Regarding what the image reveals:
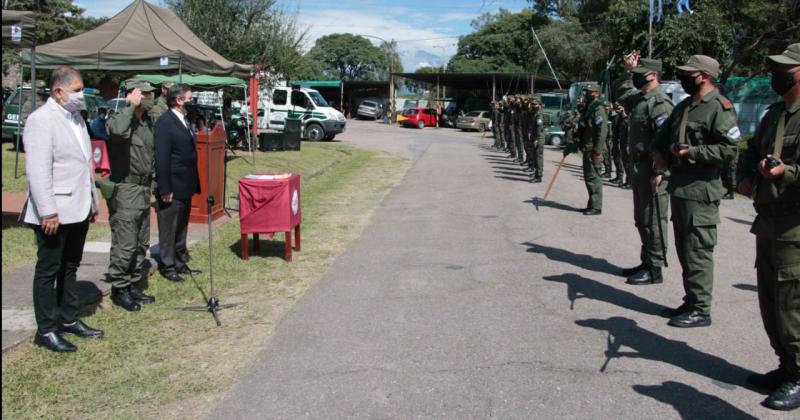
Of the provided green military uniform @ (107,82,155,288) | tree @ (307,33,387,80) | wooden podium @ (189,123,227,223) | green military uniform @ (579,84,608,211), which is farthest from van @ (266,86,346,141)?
tree @ (307,33,387,80)

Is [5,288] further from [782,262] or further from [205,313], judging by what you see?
[782,262]

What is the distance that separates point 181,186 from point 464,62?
75.5 m

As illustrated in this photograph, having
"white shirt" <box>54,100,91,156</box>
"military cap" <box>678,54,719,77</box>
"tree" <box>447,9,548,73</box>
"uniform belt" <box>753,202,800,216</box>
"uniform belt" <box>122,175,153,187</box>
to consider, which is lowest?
"uniform belt" <box>122,175,153,187</box>

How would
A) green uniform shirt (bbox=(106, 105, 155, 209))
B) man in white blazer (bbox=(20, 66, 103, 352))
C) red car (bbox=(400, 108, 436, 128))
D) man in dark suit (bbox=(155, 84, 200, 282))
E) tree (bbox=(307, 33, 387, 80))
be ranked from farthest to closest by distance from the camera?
tree (bbox=(307, 33, 387, 80))
red car (bbox=(400, 108, 436, 128))
man in dark suit (bbox=(155, 84, 200, 282))
green uniform shirt (bbox=(106, 105, 155, 209))
man in white blazer (bbox=(20, 66, 103, 352))

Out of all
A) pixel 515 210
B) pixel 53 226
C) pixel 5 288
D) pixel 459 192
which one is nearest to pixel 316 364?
pixel 53 226

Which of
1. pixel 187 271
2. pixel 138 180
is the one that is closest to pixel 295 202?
pixel 187 271

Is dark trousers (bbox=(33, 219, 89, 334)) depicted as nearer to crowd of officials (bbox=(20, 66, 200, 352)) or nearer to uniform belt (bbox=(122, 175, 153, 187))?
crowd of officials (bbox=(20, 66, 200, 352))

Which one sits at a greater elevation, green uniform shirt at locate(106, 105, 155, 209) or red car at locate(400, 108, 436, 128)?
red car at locate(400, 108, 436, 128)

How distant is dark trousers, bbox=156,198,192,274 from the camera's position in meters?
6.83

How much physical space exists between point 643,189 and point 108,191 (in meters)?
5.20

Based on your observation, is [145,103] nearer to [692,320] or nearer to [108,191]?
[108,191]

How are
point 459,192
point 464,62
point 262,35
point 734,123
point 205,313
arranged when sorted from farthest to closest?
1. point 464,62
2. point 262,35
3. point 459,192
4. point 205,313
5. point 734,123

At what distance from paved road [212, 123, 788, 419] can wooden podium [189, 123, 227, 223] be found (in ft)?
8.08

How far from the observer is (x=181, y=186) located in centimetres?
679
